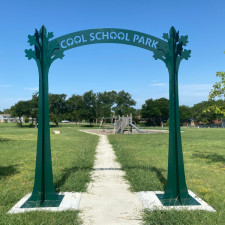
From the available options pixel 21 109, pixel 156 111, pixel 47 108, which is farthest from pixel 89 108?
pixel 47 108

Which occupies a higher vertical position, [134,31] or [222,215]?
[134,31]

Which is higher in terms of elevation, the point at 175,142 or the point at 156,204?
the point at 175,142

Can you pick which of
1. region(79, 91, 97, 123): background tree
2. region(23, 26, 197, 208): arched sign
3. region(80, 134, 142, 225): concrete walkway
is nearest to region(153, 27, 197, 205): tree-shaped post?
region(23, 26, 197, 208): arched sign

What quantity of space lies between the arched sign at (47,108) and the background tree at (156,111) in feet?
189

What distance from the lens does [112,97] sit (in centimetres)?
6775

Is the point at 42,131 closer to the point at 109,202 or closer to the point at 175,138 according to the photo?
the point at 109,202

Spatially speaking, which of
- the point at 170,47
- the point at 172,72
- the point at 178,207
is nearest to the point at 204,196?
the point at 178,207

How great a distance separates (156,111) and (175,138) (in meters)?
57.9

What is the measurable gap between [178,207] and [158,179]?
193 centimetres

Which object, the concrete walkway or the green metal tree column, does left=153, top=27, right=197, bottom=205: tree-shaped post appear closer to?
the green metal tree column

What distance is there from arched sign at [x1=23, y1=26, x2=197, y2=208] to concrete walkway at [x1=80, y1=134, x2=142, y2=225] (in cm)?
60

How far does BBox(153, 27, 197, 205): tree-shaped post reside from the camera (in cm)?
440

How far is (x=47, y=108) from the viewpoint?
14.5 feet

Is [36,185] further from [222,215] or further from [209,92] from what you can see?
[209,92]
